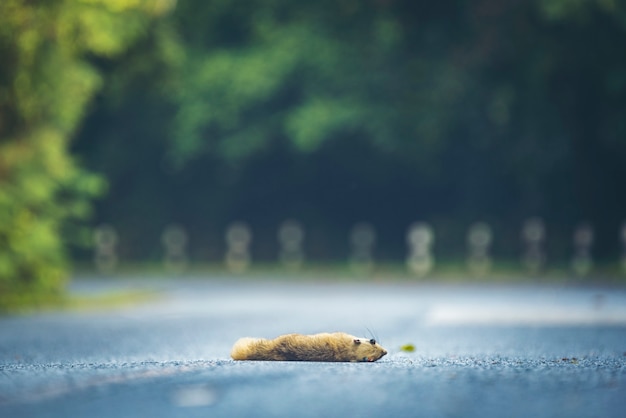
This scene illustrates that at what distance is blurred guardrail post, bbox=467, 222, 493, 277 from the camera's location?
3116cm

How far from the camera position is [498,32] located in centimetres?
3011

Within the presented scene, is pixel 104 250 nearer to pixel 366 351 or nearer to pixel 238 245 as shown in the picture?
pixel 238 245

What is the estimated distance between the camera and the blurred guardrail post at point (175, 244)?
36.4 meters

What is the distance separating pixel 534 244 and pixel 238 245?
8.85m

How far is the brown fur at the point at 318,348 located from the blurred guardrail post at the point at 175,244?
84.8 ft

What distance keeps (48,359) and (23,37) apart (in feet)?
32.1

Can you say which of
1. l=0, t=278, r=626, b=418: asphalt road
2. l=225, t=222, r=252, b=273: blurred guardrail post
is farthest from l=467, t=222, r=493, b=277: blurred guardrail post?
l=0, t=278, r=626, b=418: asphalt road

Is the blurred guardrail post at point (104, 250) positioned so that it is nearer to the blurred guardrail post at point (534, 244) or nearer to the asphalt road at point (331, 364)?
the blurred guardrail post at point (534, 244)

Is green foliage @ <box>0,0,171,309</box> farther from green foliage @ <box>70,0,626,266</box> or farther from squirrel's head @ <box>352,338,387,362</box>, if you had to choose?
squirrel's head @ <box>352,338,387,362</box>

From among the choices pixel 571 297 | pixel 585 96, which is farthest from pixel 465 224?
pixel 571 297

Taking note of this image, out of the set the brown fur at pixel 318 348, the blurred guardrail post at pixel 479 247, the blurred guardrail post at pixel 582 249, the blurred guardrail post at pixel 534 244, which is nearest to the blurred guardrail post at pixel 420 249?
the blurred guardrail post at pixel 479 247

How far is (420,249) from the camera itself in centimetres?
3125

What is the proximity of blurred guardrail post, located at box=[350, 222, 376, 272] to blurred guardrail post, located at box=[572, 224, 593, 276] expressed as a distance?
591cm

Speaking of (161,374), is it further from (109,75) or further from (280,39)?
(280,39)
